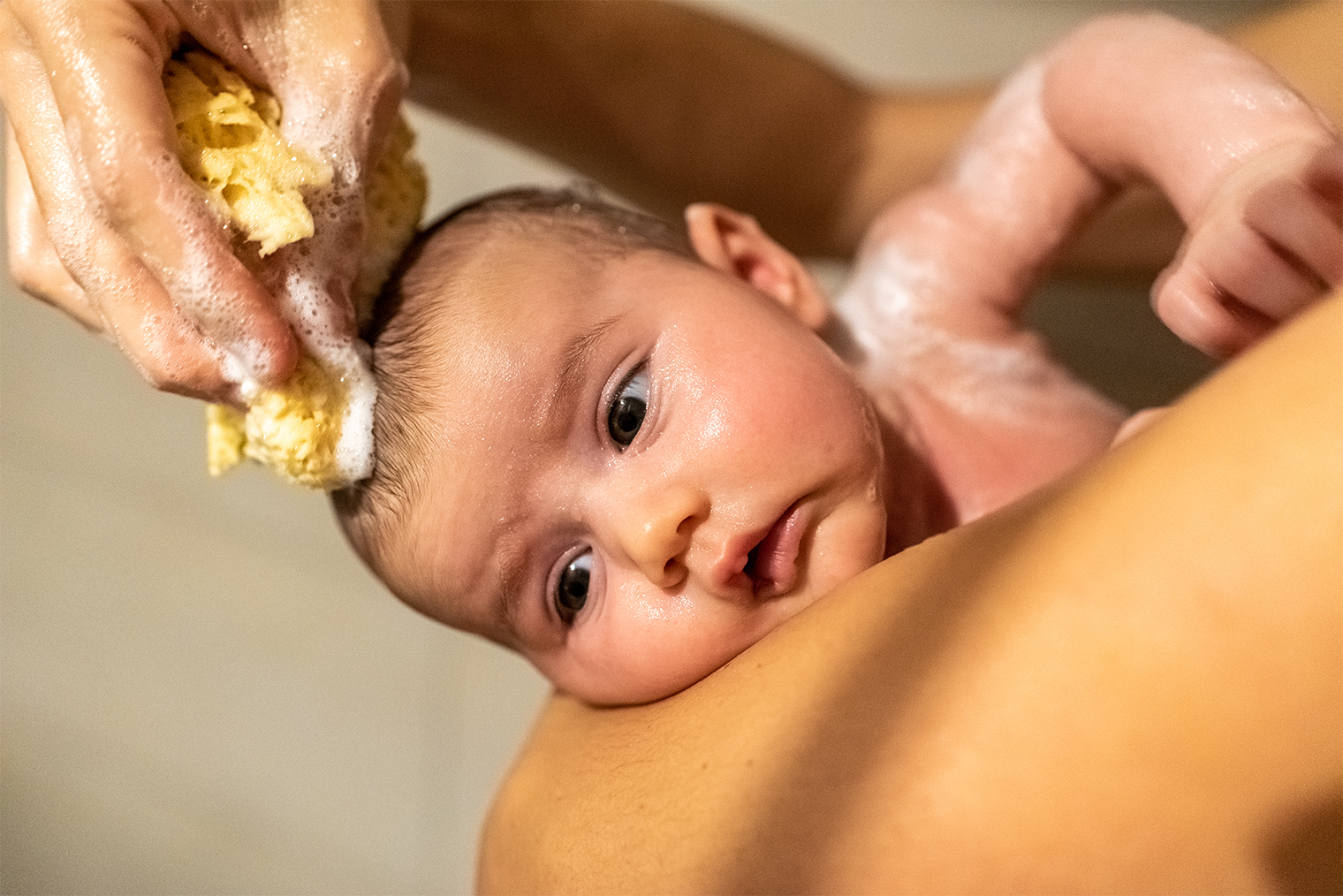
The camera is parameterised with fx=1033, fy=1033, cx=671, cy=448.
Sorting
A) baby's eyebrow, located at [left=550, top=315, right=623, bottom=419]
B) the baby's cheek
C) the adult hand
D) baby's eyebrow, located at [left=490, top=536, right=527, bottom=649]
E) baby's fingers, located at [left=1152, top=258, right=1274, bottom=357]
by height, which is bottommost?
baby's eyebrow, located at [left=490, top=536, right=527, bottom=649]

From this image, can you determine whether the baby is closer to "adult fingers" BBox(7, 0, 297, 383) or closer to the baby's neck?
the baby's neck

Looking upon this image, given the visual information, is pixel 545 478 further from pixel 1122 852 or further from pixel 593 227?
pixel 1122 852

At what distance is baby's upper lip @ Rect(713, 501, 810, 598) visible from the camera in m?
0.64

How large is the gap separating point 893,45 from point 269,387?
4.05ft

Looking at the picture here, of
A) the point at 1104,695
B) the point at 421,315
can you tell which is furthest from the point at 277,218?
the point at 1104,695

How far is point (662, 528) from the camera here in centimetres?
64

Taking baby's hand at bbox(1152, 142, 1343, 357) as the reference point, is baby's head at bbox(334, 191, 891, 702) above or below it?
below

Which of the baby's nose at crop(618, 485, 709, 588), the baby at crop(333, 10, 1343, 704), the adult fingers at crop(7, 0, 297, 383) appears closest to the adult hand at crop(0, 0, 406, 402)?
the adult fingers at crop(7, 0, 297, 383)

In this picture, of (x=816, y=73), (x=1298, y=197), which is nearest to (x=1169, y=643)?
(x=1298, y=197)

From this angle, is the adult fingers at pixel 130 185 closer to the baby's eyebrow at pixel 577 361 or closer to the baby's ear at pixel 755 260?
the baby's eyebrow at pixel 577 361

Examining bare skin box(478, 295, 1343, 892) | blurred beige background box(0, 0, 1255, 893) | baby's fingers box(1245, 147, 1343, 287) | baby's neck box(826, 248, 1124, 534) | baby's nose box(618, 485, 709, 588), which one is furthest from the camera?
blurred beige background box(0, 0, 1255, 893)

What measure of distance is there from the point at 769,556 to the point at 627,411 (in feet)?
0.45

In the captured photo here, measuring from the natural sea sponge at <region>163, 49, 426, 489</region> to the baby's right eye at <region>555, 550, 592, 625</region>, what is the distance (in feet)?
0.51

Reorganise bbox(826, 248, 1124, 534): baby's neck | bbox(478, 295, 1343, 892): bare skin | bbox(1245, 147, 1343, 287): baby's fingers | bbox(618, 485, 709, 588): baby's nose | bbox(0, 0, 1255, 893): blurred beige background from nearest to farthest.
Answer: bbox(478, 295, 1343, 892): bare skin < bbox(1245, 147, 1343, 287): baby's fingers < bbox(618, 485, 709, 588): baby's nose < bbox(826, 248, 1124, 534): baby's neck < bbox(0, 0, 1255, 893): blurred beige background
